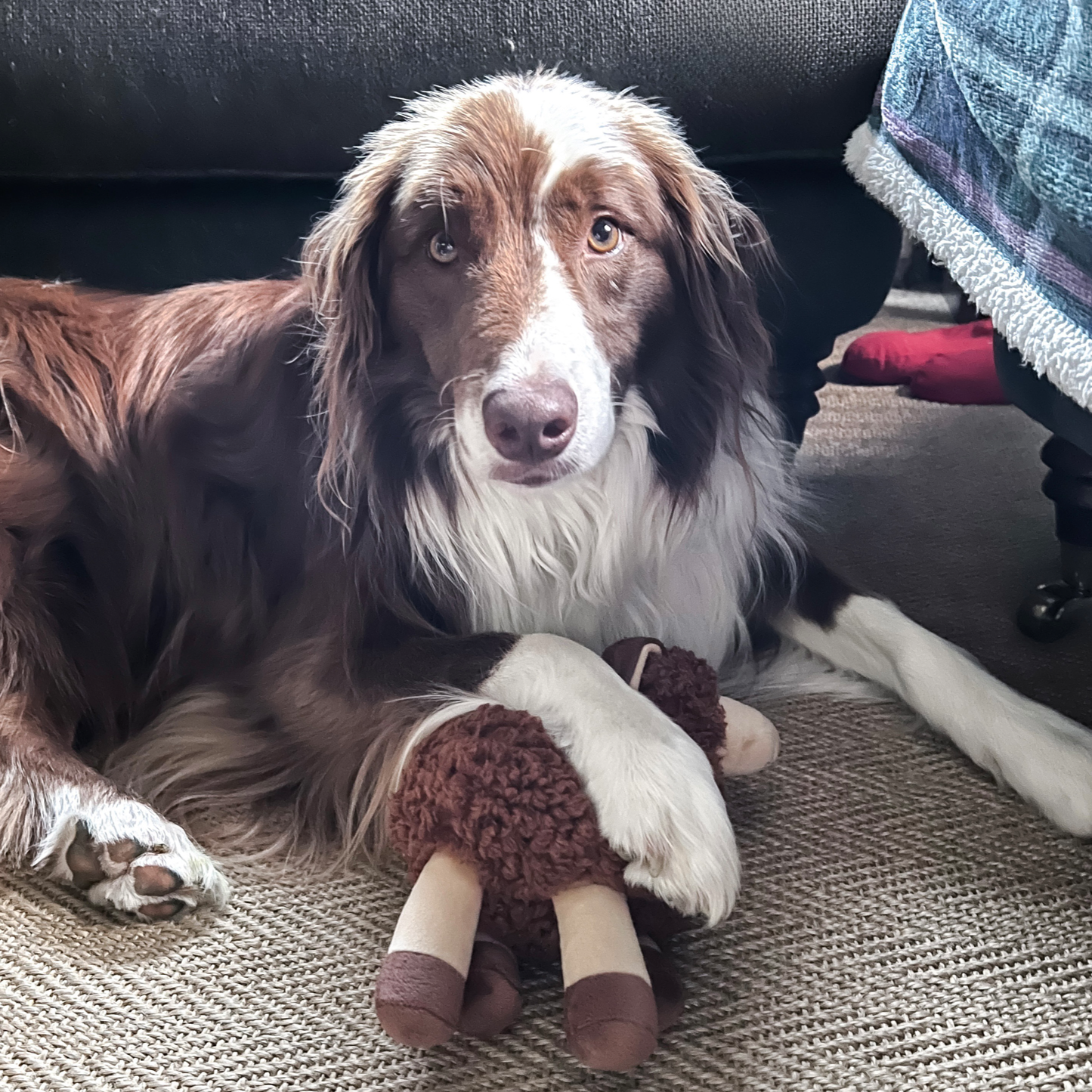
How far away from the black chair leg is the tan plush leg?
2.25ft

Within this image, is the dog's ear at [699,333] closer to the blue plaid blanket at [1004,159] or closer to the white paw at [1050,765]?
the blue plaid blanket at [1004,159]

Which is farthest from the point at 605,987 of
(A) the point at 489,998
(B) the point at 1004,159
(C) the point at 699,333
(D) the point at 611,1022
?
(B) the point at 1004,159

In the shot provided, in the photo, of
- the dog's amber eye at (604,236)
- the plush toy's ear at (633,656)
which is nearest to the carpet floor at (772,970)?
the plush toy's ear at (633,656)

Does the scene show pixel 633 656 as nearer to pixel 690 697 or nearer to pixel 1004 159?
pixel 690 697

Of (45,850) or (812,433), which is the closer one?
(45,850)

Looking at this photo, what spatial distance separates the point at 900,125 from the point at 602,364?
72 cm

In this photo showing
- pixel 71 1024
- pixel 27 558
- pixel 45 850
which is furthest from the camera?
pixel 27 558

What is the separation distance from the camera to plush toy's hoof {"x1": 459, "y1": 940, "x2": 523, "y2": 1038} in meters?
1.06

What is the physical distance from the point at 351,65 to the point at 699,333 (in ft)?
2.42

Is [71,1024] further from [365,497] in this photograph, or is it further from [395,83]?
[395,83]

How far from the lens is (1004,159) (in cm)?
138

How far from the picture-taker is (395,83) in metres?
1.66

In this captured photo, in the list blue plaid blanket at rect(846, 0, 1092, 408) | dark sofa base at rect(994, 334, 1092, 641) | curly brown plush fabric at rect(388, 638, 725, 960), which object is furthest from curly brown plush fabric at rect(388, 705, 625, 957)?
dark sofa base at rect(994, 334, 1092, 641)

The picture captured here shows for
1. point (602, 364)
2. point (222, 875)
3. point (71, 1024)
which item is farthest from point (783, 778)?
point (71, 1024)
